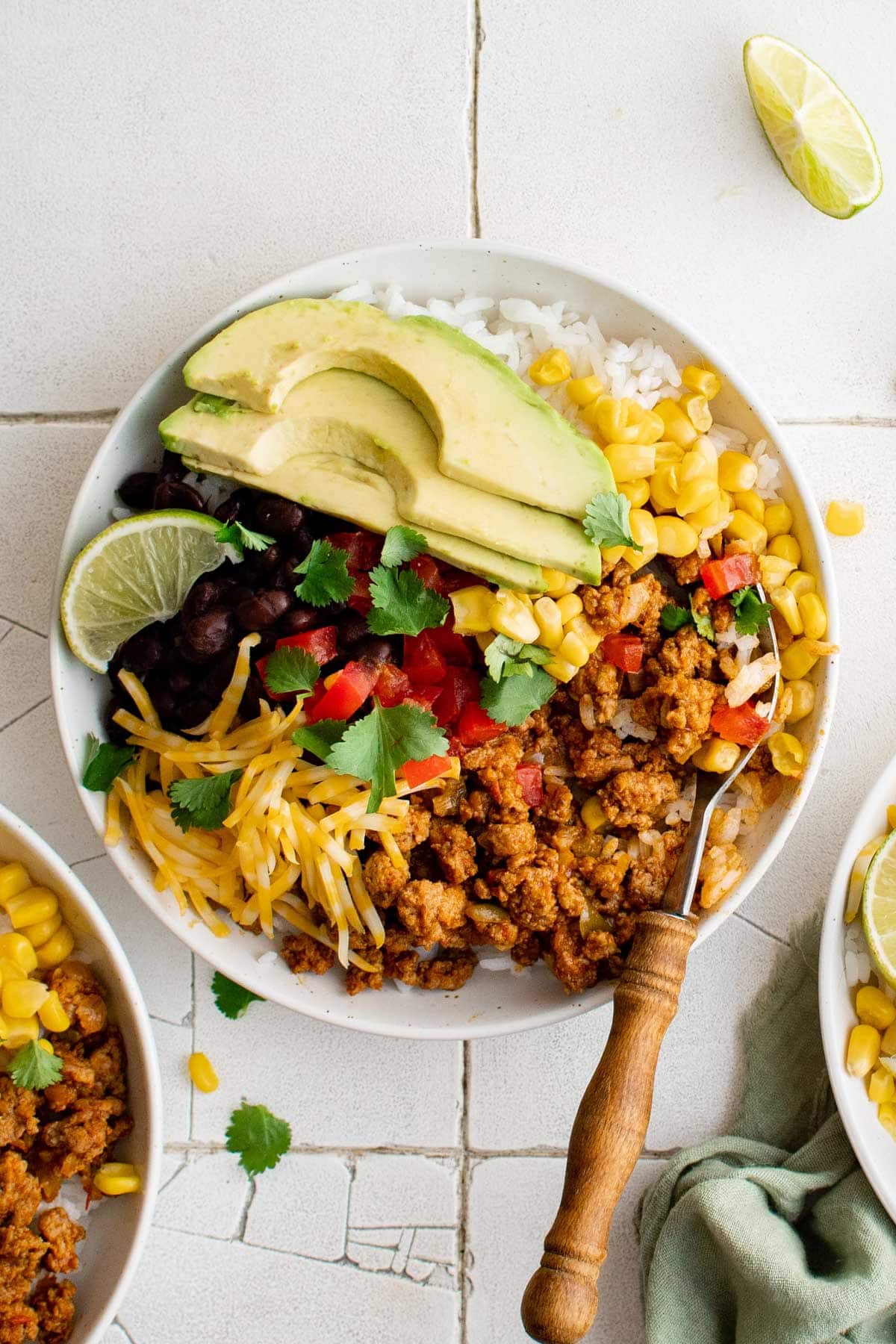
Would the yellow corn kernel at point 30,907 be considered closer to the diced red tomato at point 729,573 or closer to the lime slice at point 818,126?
the diced red tomato at point 729,573

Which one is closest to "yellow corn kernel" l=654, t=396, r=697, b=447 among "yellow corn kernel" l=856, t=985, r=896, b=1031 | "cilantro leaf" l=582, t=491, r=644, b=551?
"cilantro leaf" l=582, t=491, r=644, b=551

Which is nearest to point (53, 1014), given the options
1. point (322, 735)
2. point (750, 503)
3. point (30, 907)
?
point (30, 907)

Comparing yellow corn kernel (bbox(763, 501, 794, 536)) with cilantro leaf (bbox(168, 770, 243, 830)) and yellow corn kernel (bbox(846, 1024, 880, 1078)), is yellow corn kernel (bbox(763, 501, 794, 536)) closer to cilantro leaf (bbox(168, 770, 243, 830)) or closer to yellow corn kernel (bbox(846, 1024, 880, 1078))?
yellow corn kernel (bbox(846, 1024, 880, 1078))

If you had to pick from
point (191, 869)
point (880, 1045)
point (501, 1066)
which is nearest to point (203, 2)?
point (191, 869)

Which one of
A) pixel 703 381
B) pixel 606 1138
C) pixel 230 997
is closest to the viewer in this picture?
pixel 606 1138

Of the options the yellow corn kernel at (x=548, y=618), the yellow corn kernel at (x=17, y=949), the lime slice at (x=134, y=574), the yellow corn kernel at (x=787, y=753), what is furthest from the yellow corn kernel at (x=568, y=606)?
the yellow corn kernel at (x=17, y=949)

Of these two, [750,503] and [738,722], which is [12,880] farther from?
[750,503]
